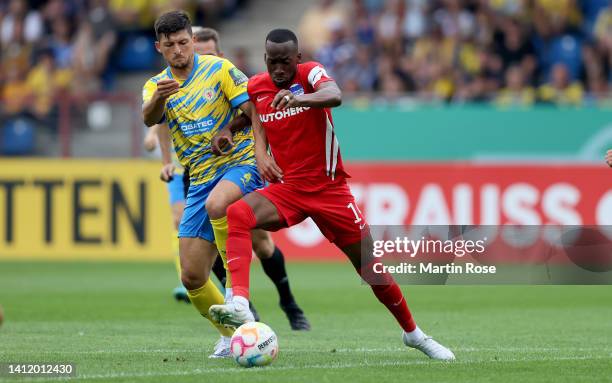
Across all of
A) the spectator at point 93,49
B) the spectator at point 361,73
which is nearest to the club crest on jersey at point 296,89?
the spectator at point 361,73

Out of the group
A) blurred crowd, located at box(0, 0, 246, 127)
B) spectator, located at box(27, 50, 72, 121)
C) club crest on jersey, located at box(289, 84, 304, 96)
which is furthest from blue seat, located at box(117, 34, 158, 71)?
club crest on jersey, located at box(289, 84, 304, 96)

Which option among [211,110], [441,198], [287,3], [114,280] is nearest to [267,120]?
[211,110]

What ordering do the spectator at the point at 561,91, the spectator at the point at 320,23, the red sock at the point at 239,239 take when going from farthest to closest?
the spectator at the point at 320,23, the spectator at the point at 561,91, the red sock at the point at 239,239

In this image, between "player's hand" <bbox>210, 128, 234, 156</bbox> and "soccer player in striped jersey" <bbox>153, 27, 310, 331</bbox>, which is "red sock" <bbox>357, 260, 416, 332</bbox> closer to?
"player's hand" <bbox>210, 128, 234, 156</bbox>

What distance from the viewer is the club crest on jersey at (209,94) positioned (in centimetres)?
871

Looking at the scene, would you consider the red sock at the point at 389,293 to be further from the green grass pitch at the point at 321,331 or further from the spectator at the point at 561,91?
the spectator at the point at 561,91

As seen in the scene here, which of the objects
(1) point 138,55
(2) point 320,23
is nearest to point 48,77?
(1) point 138,55

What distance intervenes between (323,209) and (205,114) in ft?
3.86

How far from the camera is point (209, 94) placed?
872 cm

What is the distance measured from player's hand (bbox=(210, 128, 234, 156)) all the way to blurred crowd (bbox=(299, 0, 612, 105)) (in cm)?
1111

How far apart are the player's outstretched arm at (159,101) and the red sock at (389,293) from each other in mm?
1744

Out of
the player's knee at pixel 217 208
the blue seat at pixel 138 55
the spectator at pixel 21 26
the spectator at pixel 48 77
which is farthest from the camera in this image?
the spectator at pixel 21 26

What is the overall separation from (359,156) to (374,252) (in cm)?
1129

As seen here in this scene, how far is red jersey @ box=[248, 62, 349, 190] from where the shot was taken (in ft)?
27.0
